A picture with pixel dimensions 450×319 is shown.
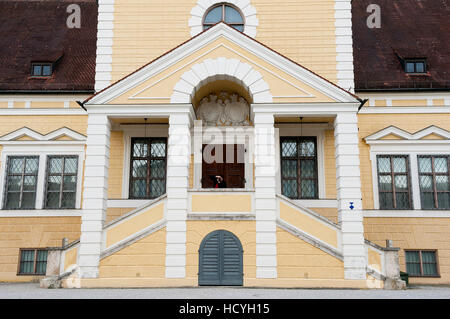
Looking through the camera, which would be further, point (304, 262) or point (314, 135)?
point (314, 135)

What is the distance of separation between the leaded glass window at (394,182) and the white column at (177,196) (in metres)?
7.34

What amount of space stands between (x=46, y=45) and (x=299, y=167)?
38.7ft

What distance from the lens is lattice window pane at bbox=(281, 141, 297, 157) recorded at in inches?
603

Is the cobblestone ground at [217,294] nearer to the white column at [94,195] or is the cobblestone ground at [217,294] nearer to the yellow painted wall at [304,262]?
the yellow painted wall at [304,262]

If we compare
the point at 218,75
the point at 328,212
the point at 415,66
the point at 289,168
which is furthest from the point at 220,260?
the point at 415,66

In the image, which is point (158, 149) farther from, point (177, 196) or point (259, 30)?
point (259, 30)

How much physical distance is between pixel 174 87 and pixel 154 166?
3600 millimetres

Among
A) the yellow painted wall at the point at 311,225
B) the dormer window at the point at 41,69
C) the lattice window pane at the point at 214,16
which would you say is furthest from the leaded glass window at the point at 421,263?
the dormer window at the point at 41,69

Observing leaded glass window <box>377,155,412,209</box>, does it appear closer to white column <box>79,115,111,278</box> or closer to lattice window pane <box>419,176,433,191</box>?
lattice window pane <box>419,176,433,191</box>

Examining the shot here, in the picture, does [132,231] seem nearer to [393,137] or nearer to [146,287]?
[146,287]

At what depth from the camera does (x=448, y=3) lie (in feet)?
64.7

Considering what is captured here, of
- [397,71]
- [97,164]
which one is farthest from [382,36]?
[97,164]

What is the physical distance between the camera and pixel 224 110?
15.2 metres

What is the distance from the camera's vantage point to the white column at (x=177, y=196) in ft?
39.0
